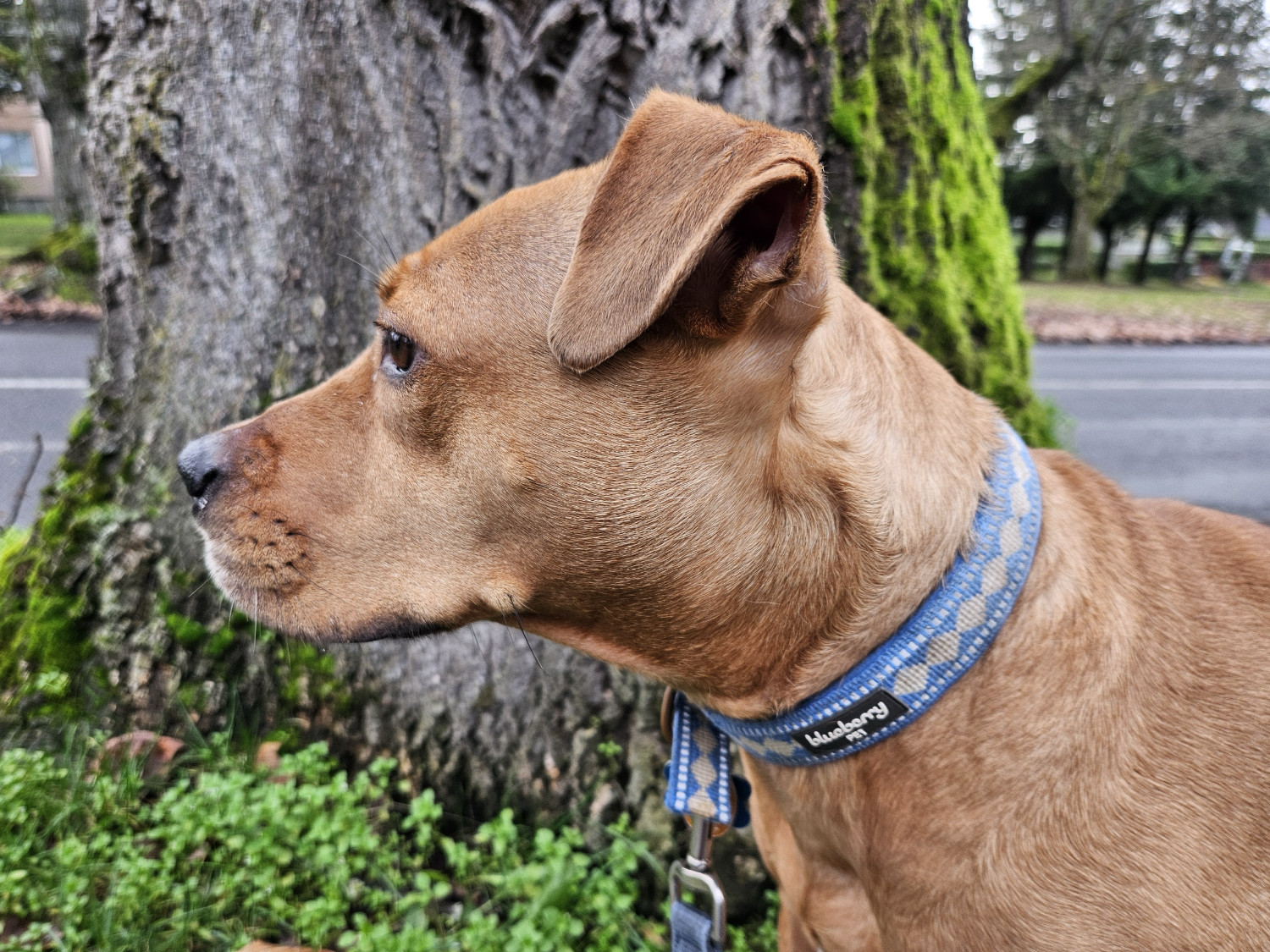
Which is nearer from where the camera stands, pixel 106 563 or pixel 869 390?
pixel 869 390

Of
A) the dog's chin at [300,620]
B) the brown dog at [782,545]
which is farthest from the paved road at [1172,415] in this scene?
the dog's chin at [300,620]

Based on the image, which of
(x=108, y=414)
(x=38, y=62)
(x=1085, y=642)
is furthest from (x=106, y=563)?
(x=38, y=62)

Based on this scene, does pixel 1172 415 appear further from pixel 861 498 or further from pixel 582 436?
pixel 582 436

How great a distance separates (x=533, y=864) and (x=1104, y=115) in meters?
36.2

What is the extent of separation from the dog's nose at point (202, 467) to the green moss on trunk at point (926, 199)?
7.07 feet

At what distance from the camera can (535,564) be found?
198 cm

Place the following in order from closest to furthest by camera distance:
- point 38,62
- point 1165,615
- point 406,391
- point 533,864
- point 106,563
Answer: point 1165,615
point 406,391
point 533,864
point 106,563
point 38,62

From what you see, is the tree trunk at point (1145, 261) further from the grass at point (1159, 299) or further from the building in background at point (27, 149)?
the building in background at point (27, 149)

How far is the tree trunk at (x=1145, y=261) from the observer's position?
116 feet

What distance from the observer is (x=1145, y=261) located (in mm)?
35406

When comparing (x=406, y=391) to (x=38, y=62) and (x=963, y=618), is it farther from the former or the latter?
(x=38, y=62)

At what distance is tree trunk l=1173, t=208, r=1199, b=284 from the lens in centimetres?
3644

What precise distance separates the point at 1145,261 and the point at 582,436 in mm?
40856

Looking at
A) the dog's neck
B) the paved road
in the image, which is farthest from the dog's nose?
the paved road
